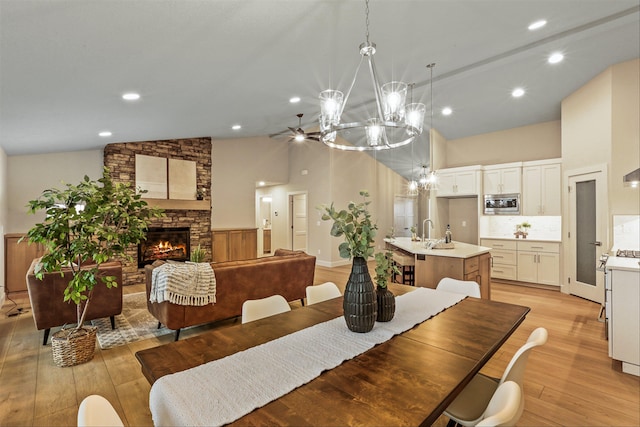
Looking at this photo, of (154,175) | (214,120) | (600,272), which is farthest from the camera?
(154,175)

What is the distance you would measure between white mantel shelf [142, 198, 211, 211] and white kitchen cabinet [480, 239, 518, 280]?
19.6 feet

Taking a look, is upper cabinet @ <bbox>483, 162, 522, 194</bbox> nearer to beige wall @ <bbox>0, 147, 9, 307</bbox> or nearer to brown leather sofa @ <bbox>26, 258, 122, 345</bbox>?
brown leather sofa @ <bbox>26, 258, 122, 345</bbox>

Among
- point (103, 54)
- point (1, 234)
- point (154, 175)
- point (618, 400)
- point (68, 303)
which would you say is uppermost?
point (103, 54)

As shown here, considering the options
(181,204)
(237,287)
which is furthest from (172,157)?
(237,287)

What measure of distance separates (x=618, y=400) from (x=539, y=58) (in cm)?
374

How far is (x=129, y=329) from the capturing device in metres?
3.64

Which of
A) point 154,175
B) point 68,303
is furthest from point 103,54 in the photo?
point 154,175

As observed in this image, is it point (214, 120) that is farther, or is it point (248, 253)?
point (248, 253)

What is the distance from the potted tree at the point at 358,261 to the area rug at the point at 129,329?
9.46ft

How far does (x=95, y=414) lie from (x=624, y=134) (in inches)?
235

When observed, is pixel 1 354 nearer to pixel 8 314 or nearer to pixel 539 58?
pixel 8 314

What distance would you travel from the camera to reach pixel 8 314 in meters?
4.13

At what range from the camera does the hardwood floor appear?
2.09 meters

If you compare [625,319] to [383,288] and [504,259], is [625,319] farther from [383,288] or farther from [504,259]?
[504,259]
